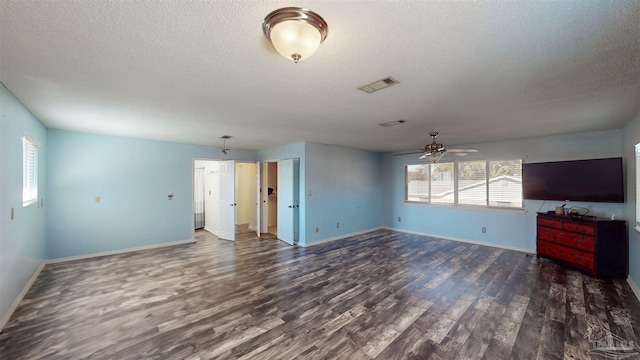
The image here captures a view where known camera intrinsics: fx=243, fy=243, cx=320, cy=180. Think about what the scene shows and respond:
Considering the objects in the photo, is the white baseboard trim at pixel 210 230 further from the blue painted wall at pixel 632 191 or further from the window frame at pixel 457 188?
the blue painted wall at pixel 632 191

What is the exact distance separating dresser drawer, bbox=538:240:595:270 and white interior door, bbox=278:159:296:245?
4810mm

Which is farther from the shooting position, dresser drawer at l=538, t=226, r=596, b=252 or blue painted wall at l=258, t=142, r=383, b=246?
blue painted wall at l=258, t=142, r=383, b=246

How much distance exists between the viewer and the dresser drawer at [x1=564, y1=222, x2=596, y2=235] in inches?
148

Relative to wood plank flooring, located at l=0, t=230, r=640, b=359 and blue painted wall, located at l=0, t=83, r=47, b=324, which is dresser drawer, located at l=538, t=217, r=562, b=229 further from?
blue painted wall, located at l=0, t=83, r=47, b=324

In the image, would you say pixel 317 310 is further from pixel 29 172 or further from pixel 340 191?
pixel 29 172

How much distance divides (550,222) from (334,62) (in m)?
4.99

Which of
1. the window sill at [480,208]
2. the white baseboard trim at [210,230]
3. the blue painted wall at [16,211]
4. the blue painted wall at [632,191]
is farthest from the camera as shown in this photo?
the white baseboard trim at [210,230]

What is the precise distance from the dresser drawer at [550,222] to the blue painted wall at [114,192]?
7235mm

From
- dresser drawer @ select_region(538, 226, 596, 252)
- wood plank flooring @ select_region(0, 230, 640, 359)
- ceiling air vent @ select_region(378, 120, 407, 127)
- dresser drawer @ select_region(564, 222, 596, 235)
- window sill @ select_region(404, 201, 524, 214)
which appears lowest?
wood plank flooring @ select_region(0, 230, 640, 359)

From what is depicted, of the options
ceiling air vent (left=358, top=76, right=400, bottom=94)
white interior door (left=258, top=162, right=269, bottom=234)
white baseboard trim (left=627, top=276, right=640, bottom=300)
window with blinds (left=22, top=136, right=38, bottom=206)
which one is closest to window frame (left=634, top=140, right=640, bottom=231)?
white baseboard trim (left=627, top=276, right=640, bottom=300)

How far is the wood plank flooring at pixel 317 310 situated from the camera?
6.97ft

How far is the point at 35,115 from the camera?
3365 mm

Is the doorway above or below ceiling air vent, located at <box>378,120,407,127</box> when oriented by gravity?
below

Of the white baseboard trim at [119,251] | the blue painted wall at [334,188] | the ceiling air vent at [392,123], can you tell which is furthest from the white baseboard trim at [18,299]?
the ceiling air vent at [392,123]
